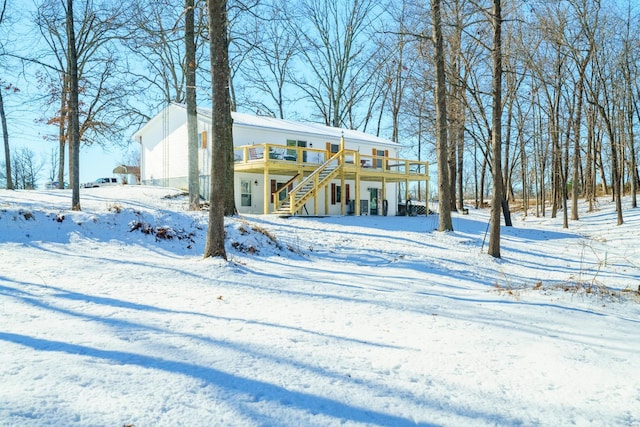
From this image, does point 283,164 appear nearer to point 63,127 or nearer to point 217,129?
point 217,129

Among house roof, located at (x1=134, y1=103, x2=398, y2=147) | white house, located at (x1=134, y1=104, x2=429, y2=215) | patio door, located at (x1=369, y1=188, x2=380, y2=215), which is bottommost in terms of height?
patio door, located at (x1=369, y1=188, x2=380, y2=215)

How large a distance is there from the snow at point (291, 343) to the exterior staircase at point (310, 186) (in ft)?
30.8

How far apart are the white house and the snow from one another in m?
11.4

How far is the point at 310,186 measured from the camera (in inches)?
832

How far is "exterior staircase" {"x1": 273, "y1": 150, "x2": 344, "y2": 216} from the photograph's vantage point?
1895 cm

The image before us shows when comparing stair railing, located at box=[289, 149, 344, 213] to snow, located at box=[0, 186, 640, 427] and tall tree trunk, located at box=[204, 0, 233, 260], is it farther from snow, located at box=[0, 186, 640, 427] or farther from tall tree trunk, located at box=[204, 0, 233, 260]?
tall tree trunk, located at box=[204, 0, 233, 260]

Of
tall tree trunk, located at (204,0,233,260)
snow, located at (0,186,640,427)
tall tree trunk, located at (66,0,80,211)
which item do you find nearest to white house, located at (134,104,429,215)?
tall tree trunk, located at (66,0,80,211)

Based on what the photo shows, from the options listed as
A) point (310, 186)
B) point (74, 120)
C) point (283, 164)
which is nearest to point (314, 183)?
point (310, 186)

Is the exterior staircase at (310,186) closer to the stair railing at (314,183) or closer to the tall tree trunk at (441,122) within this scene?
the stair railing at (314,183)

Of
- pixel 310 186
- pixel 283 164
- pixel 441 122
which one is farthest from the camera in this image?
pixel 310 186

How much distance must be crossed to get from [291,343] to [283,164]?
54.0 feet

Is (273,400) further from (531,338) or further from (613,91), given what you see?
(613,91)

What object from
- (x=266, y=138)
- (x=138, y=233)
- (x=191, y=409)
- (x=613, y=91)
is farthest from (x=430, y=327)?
(x=613, y=91)

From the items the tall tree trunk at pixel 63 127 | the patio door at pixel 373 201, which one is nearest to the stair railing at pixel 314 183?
the patio door at pixel 373 201
